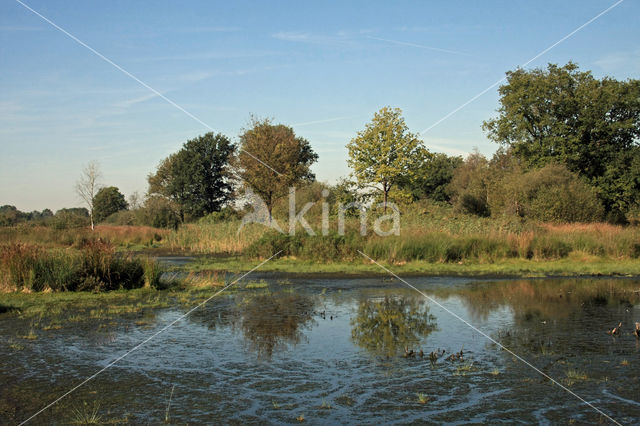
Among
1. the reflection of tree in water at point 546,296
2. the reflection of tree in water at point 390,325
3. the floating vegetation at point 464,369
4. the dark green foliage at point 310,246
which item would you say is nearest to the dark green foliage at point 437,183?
the dark green foliage at point 310,246

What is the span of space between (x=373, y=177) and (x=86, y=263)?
23929mm

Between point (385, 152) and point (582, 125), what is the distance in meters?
23.9

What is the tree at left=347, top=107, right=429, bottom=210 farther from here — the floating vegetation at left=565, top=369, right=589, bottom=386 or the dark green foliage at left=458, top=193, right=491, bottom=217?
the floating vegetation at left=565, top=369, right=589, bottom=386

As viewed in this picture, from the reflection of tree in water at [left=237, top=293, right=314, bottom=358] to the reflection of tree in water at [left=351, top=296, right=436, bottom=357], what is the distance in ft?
3.83

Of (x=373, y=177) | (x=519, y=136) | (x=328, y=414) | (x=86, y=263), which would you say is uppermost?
(x=519, y=136)

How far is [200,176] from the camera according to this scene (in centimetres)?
6975

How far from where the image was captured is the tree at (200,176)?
230ft

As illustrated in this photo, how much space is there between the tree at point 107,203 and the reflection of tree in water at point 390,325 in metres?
75.1

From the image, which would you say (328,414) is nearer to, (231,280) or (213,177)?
(231,280)

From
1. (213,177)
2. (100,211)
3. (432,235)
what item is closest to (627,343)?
(432,235)

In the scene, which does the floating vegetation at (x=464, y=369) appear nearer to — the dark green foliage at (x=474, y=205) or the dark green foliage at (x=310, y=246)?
the dark green foliage at (x=310, y=246)

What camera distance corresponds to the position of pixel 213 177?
235ft

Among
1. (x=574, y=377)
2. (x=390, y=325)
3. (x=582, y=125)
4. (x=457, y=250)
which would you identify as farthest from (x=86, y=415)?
(x=582, y=125)

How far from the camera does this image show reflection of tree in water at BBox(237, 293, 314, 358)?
9.93 m
